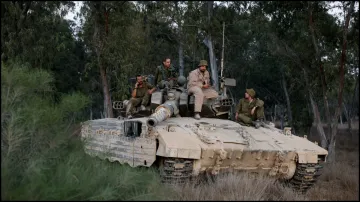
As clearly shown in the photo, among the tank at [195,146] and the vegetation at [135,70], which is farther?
the tank at [195,146]

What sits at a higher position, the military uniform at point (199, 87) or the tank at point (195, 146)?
the military uniform at point (199, 87)

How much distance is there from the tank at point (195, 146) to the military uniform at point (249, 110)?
1.40 feet

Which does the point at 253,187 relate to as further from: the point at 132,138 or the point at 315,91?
the point at 315,91

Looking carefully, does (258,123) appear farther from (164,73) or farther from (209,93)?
(164,73)

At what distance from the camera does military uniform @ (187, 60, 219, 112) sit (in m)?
10.8

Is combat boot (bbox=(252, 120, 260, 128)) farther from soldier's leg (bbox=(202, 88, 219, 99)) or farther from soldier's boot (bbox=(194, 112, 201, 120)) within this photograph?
soldier's boot (bbox=(194, 112, 201, 120))

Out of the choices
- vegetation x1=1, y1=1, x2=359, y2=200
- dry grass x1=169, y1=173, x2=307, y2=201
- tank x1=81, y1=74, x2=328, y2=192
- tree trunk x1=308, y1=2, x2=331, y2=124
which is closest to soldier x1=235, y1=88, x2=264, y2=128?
tank x1=81, y1=74, x2=328, y2=192

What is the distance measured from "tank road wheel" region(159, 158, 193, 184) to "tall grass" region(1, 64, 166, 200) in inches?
32.3

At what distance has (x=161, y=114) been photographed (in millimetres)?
9781

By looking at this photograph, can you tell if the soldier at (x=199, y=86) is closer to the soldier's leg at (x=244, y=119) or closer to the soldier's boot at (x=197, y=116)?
the soldier's boot at (x=197, y=116)

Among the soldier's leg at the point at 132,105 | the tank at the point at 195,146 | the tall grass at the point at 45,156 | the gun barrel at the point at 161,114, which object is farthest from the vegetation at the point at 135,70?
the soldier's leg at the point at 132,105

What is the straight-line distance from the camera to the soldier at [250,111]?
11.4 m

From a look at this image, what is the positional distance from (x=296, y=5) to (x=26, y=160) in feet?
40.7

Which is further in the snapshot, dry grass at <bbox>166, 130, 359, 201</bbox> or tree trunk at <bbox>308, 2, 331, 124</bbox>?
tree trunk at <bbox>308, 2, 331, 124</bbox>
